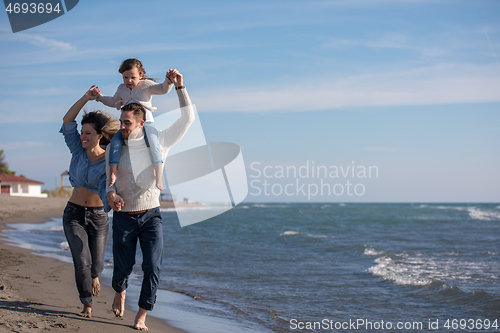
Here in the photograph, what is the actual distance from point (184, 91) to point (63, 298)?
116 inches

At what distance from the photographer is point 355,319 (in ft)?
18.4

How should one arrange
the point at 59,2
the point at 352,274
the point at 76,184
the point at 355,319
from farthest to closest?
the point at 352,274 < the point at 59,2 < the point at 355,319 < the point at 76,184

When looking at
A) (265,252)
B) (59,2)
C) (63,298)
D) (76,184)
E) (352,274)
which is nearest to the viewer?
(76,184)

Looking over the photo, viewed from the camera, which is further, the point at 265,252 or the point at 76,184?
the point at 265,252

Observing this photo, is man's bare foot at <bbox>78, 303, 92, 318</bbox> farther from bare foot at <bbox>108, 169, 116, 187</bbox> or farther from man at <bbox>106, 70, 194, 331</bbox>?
bare foot at <bbox>108, 169, 116, 187</bbox>

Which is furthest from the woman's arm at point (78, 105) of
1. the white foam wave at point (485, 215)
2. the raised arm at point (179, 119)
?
the white foam wave at point (485, 215)

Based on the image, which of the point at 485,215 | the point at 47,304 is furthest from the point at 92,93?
the point at 485,215

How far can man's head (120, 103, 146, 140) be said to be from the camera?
3.24 metres

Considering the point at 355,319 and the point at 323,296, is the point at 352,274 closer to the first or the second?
the point at 323,296

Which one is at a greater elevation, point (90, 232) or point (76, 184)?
point (76, 184)

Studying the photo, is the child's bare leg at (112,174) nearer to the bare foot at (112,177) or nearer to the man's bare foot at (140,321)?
the bare foot at (112,177)

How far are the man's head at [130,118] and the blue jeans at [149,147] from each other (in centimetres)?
6

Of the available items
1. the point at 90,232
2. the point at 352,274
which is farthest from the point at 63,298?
the point at 352,274

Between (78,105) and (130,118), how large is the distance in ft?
2.45
